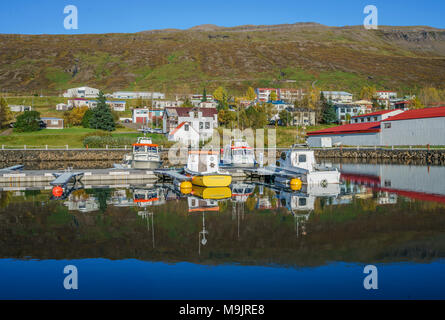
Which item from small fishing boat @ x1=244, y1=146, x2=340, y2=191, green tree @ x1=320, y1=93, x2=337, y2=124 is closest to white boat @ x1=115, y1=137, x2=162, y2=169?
small fishing boat @ x1=244, y1=146, x2=340, y2=191

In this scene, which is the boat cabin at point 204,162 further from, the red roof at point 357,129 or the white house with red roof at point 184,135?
the red roof at point 357,129

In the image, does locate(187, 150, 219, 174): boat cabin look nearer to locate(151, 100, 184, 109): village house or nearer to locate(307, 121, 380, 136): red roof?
locate(307, 121, 380, 136): red roof

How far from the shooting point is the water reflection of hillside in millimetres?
13336

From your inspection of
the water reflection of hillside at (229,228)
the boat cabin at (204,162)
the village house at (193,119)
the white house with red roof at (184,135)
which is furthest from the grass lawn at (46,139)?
the water reflection of hillside at (229,228)

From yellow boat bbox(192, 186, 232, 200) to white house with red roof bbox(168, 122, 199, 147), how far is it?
44.9 metres

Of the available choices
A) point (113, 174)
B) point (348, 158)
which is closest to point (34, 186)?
point (113, 174)

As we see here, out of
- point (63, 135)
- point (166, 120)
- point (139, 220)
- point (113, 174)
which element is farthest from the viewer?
point (166, 120)

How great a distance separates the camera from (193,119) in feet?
271

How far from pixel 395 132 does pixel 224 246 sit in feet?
199

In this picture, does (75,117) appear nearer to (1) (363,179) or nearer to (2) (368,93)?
(1) (363,179)

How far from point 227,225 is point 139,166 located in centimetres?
2537

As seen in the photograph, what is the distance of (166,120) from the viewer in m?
84.0

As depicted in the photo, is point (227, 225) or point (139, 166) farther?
point (139, 166)

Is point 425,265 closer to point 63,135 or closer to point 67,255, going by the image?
point 67,255
